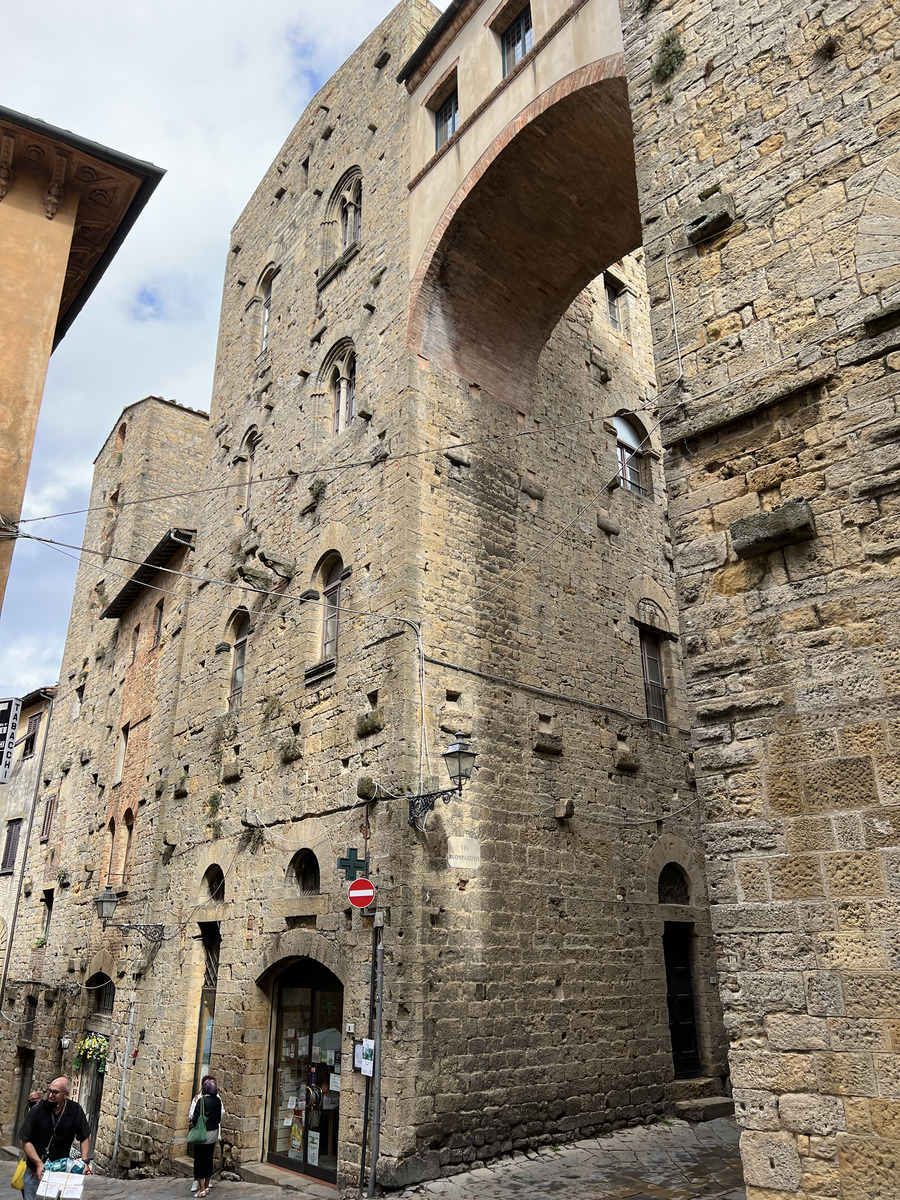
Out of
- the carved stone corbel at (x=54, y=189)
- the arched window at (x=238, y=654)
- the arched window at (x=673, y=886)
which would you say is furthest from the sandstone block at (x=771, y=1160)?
the carved stone corbel at (x=54, y=189)

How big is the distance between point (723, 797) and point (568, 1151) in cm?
571

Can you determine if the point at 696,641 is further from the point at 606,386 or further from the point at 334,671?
the point at 606,386

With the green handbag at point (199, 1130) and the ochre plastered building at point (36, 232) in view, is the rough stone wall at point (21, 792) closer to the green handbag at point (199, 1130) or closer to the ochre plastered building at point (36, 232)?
the green handbag at point (199, 1130)

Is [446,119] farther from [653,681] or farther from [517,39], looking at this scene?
[653,681]

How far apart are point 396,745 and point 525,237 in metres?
6.23

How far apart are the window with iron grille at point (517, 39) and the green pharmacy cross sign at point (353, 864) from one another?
343 inches

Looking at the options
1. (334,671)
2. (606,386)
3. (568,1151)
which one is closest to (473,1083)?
(568,1151)

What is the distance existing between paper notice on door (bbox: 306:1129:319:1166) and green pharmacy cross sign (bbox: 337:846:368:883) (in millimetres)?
2621

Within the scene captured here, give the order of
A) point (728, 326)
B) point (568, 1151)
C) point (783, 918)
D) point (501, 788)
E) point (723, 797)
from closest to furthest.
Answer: point (783, 918), point (723, 797), point (728, 326), point (568, 1151), point (501, 788)

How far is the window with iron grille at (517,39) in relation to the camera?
10.2 m

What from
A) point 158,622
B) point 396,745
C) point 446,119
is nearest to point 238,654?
point 158,622

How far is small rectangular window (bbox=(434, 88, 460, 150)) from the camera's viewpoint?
36.7 ft

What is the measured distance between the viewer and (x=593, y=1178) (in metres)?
7.66

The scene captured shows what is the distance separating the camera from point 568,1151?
8.55m
